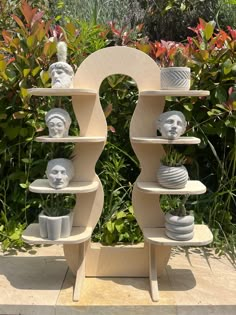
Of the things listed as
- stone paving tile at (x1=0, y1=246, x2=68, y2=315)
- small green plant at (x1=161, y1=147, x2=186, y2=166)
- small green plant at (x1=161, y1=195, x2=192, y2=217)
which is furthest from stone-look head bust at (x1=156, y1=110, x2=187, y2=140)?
stone paving tile at (x1=0, y1=246, x2=68, y2=315)

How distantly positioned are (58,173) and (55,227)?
0.99 feet

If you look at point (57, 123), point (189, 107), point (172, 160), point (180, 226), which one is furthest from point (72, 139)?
point (189, 107)

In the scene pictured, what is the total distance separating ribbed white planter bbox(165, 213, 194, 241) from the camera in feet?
7.07

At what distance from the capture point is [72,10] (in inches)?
182

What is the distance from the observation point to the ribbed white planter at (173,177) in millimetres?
2133

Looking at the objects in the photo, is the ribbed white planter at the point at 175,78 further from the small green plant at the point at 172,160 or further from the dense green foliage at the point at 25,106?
the dense green foliage at the point at 25,106

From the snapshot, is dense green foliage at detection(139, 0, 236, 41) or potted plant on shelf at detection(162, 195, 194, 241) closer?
potted plant on shelf at detection(162, 195, 194, 241)

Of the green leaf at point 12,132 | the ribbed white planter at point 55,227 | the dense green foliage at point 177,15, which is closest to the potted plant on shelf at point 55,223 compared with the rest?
the ribbed white planter at point 55,227

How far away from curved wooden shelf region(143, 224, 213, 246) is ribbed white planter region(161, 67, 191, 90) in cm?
85

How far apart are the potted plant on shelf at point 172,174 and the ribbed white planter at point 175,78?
0.40 m

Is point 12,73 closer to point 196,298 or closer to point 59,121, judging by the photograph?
point 59,121

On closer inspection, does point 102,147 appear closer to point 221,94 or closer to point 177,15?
point 221,94

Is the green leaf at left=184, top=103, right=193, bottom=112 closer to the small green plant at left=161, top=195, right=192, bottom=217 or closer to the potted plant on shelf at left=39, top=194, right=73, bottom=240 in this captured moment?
the small green plant at left=161, top=195, right=192, bottom=217

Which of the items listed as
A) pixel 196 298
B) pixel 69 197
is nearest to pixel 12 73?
pixel 69 197
